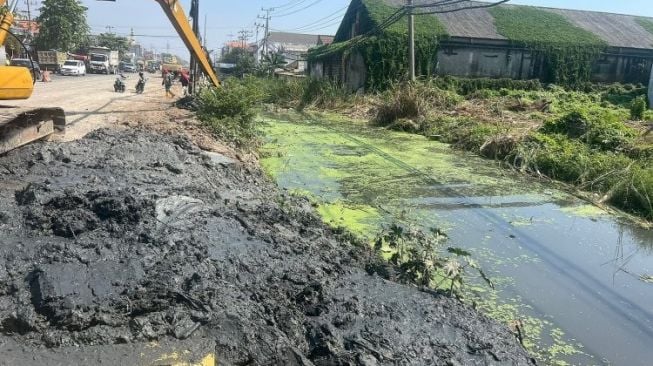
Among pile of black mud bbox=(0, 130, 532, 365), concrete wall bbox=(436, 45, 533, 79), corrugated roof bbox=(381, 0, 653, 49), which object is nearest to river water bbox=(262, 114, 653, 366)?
pile of black mud bbox=(0, 130, 532, 365)

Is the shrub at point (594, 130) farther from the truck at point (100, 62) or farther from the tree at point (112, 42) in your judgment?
the tree at point (112, 42)

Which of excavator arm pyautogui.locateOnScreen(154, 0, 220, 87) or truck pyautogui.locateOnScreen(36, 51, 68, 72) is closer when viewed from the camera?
excavator arm pyautogui.locateOnScreen(154, 0, 220, 87)

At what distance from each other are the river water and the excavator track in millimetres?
3949

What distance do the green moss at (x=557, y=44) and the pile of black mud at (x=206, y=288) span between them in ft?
97.4

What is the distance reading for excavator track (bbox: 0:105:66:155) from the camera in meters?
7.39

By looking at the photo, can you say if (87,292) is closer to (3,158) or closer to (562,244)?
(3,158)

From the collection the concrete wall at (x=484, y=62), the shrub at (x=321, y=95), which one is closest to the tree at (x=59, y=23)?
the shrub at (x=321, y=95)

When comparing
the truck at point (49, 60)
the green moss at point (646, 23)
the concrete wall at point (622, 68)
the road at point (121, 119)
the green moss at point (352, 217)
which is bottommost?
the green moss at point (352, 217)

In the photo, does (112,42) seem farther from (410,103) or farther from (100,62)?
(410,103)

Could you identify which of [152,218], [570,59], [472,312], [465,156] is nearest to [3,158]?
[152,218]

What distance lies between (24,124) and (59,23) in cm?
4774

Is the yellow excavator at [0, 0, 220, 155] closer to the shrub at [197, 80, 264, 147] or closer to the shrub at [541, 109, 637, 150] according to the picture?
the shrub at [197, 80, 264, 147]

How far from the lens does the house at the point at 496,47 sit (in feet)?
97.2

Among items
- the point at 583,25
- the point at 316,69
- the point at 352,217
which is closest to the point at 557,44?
the point at 583,25
